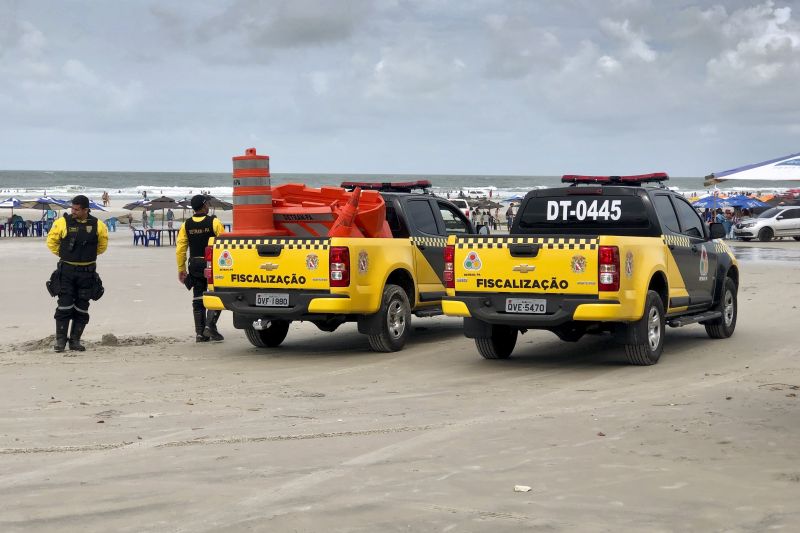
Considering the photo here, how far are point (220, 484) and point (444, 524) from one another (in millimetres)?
1430

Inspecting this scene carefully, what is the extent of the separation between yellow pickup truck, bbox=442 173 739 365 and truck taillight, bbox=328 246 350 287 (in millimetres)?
1046

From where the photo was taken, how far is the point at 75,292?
484 inches

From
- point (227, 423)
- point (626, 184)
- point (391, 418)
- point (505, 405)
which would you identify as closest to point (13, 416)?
point (227, 423)

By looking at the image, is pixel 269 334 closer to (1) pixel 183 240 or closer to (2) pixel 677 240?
(1) pixel 183 240

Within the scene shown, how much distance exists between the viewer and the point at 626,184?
42.5 ft

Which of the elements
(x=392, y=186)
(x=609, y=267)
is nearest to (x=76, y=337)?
(x=392, y=186)

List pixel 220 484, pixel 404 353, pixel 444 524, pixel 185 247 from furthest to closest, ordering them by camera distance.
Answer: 1. pixel 185 247
2. pixel 404 353
3. pixel 220 484
4. pixel 444 524

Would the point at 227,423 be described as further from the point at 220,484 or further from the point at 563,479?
the point at 563,479

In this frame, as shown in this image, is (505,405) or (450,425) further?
(505,405)

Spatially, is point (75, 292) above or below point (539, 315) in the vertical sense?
above

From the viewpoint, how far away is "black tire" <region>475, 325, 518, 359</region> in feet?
38.5

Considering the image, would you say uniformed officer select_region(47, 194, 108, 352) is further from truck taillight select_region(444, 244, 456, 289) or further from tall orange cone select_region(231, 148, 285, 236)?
truck taillight select_region(444, 244, 456, 289)

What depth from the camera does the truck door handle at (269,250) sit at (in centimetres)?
1195

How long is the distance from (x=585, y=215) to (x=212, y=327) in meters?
4.47
